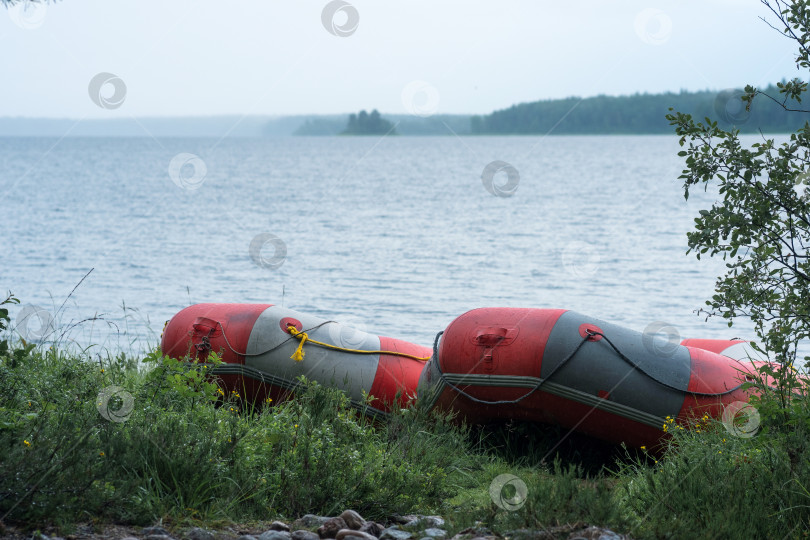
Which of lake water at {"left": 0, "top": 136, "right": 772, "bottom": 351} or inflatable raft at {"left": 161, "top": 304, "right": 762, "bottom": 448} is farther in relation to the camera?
lake water at {"left": 0, "top": 136, "right": 772, "bottom": 351}

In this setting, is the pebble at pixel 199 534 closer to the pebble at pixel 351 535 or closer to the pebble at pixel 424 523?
the pebble at pixel 351 535

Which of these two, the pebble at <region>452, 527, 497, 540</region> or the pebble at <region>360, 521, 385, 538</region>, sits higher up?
the pebble at <region>452, 527, 497, 540</region>

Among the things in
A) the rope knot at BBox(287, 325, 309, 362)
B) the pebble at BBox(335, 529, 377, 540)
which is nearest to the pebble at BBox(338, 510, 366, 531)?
the pebble at BBox(335, 529, 377, 540)

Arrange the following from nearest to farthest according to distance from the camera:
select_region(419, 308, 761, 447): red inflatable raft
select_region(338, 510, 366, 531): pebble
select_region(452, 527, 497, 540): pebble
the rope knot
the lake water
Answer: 1. select_region(452, 527, 497, 540): pebble
2. select_region(338, 510, 366, 531): pebble
3. select_region(419, 308, 761, 447): red inflatable raft
4. the rope knot
5. the lake water

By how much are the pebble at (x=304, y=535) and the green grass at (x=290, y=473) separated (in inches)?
15.0

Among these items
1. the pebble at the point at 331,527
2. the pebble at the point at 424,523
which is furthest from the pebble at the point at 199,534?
the pebble at the point at 424,523

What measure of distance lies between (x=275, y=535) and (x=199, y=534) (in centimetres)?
31

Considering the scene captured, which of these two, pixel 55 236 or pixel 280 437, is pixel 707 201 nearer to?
pixel 55 236

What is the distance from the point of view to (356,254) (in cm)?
1961

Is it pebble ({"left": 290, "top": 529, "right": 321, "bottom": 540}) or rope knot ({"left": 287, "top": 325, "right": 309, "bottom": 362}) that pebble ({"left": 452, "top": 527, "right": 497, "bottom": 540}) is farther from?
rope knot ({"left": 287, "top": 325, "right": 309, "bottom": 362})

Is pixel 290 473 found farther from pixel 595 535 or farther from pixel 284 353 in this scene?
pixel 284 353

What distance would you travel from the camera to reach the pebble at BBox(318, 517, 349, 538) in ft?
10.7

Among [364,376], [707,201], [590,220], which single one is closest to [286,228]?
[590,220]

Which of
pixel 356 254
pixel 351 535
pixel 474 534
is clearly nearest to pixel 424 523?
pixel 474 534
